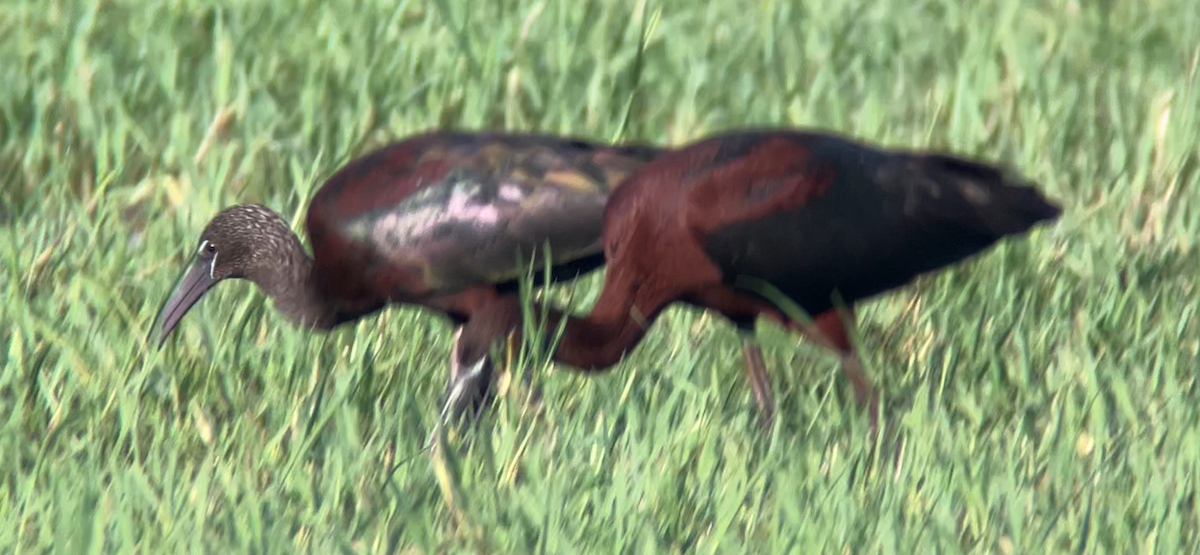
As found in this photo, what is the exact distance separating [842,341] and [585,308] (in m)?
0.75

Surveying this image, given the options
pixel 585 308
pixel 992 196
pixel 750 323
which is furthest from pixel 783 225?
pixel 585 308

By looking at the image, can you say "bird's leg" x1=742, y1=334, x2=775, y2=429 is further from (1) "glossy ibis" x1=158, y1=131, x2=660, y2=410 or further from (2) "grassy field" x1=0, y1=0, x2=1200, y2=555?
(1) "glossy ibis" x1=158, y1=131, x2=660, y2=410

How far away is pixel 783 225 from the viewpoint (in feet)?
12.7

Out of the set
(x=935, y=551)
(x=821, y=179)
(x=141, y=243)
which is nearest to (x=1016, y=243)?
(x=821, y=179)

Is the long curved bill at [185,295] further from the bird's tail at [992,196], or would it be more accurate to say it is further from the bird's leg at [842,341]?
the bird's tail at [992,196]

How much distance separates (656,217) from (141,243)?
1.55 meters

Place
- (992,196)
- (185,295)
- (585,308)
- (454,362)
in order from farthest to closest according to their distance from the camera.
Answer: (585,308) < (185,295) < (454,362) < (992,196)

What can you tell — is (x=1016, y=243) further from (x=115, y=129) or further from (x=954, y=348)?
(x=115, y=129)

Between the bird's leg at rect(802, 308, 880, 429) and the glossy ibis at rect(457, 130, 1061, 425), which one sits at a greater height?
the glossy ibis at rect(457, 130, 1061, 425)

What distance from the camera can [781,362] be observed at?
13.8 feet

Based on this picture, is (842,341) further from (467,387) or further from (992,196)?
(467,387)

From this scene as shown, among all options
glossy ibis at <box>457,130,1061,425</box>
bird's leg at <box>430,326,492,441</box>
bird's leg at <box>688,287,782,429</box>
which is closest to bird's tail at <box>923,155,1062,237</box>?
glossy ibis at <box>457,130,1061,425</box>

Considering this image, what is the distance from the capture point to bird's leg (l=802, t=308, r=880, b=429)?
3.98 m

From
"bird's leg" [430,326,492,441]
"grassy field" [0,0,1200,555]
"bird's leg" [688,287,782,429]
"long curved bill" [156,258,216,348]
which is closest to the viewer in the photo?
"grassy field" [0,0,1200,555]
